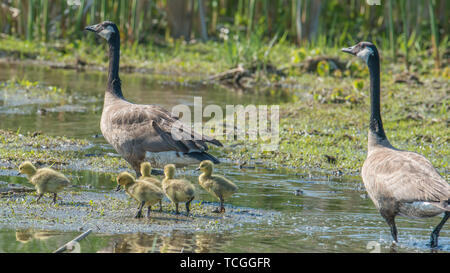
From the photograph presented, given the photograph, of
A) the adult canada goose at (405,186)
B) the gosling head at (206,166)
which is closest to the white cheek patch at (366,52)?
the adult canada goose at (405,186)

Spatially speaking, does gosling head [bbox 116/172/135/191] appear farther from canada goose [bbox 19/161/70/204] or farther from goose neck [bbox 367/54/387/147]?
goose neck [bbox 367/54/387/147]

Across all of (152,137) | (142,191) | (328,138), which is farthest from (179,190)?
(328,138)

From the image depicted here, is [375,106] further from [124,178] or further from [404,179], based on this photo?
[124,178]

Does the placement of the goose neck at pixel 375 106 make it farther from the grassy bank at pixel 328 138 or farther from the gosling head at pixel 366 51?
the grassy bank at pixel 328 138

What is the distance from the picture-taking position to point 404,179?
702cm

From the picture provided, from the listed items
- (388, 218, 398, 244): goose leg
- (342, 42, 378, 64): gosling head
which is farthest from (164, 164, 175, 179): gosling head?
(342, 42, 378, 64): gosling head

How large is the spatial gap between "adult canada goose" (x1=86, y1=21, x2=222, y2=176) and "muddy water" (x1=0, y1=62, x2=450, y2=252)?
0.59 m

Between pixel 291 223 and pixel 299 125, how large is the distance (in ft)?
19.8

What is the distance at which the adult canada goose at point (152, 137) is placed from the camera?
888 centimetres

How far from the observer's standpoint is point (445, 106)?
49.4 feet

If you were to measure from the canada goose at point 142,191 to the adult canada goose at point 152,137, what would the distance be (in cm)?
107
